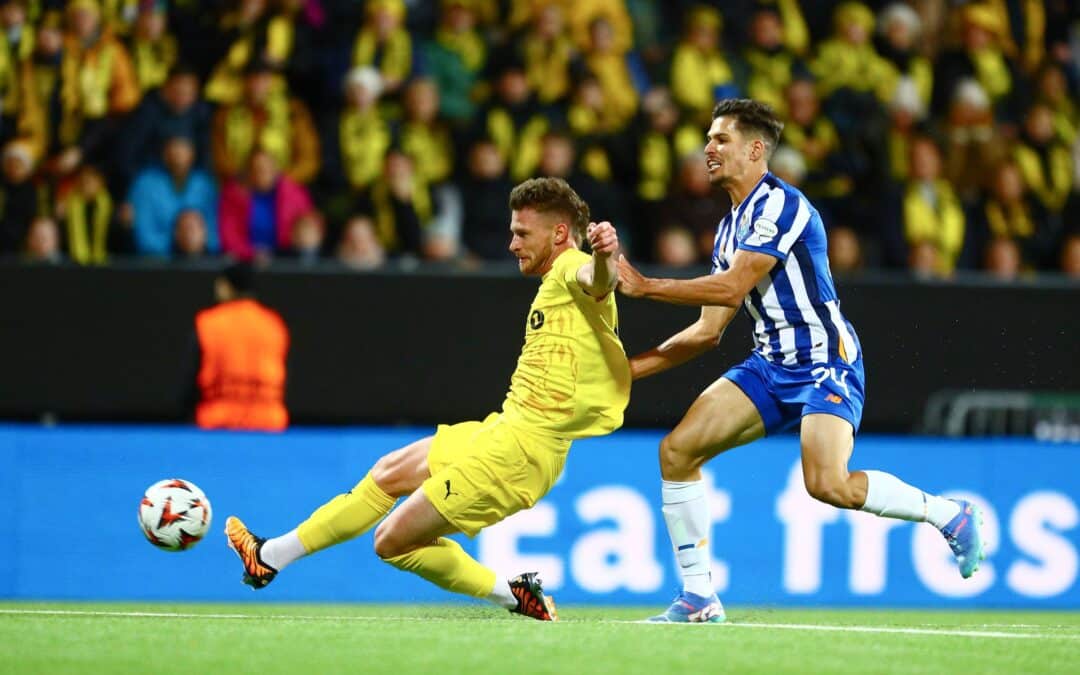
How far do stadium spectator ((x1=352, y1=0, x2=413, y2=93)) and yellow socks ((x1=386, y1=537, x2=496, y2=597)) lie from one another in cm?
628

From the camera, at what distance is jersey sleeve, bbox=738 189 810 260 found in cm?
738

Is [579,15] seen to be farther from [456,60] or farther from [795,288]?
[795,288]

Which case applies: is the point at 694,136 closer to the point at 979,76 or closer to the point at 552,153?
the point at 552,153

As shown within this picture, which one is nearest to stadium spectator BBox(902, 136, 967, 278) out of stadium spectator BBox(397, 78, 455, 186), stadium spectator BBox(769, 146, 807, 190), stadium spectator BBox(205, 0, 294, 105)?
stadium spectator BBox(769, 146, 807, 190)

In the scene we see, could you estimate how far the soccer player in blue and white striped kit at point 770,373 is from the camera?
7.39 meters

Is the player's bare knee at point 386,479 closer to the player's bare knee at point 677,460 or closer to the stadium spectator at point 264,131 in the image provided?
the player's bare knee at point 677,460

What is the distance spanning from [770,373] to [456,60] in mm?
6399

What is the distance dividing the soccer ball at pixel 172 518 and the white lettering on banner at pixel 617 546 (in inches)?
143

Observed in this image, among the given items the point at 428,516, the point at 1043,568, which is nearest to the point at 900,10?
the point at 1043,568

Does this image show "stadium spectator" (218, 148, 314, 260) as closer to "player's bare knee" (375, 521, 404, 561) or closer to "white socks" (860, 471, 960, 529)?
"player's bare knee" (375, 521, 404, 561)

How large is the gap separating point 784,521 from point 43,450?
4.53 meters

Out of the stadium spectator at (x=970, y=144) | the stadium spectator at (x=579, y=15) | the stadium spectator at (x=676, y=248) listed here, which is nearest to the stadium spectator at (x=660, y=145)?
the stadium spectator at (x=676, y=248)

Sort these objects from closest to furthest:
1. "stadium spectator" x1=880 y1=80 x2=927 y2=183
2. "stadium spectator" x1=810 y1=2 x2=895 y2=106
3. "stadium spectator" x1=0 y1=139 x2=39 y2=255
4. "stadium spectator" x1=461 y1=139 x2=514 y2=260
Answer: "stadium spectator" x1=0 y1=139 x2=39 y2=255 < "stadium spectator" x1=461 y1=139 x2=514 y2=260 < "stadium spectator" x1=880 y1=80 x2=927 y2=183 < "stadium spectator" x1=810 y1=2 x2=895 y2=106

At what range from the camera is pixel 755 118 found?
7.61m
